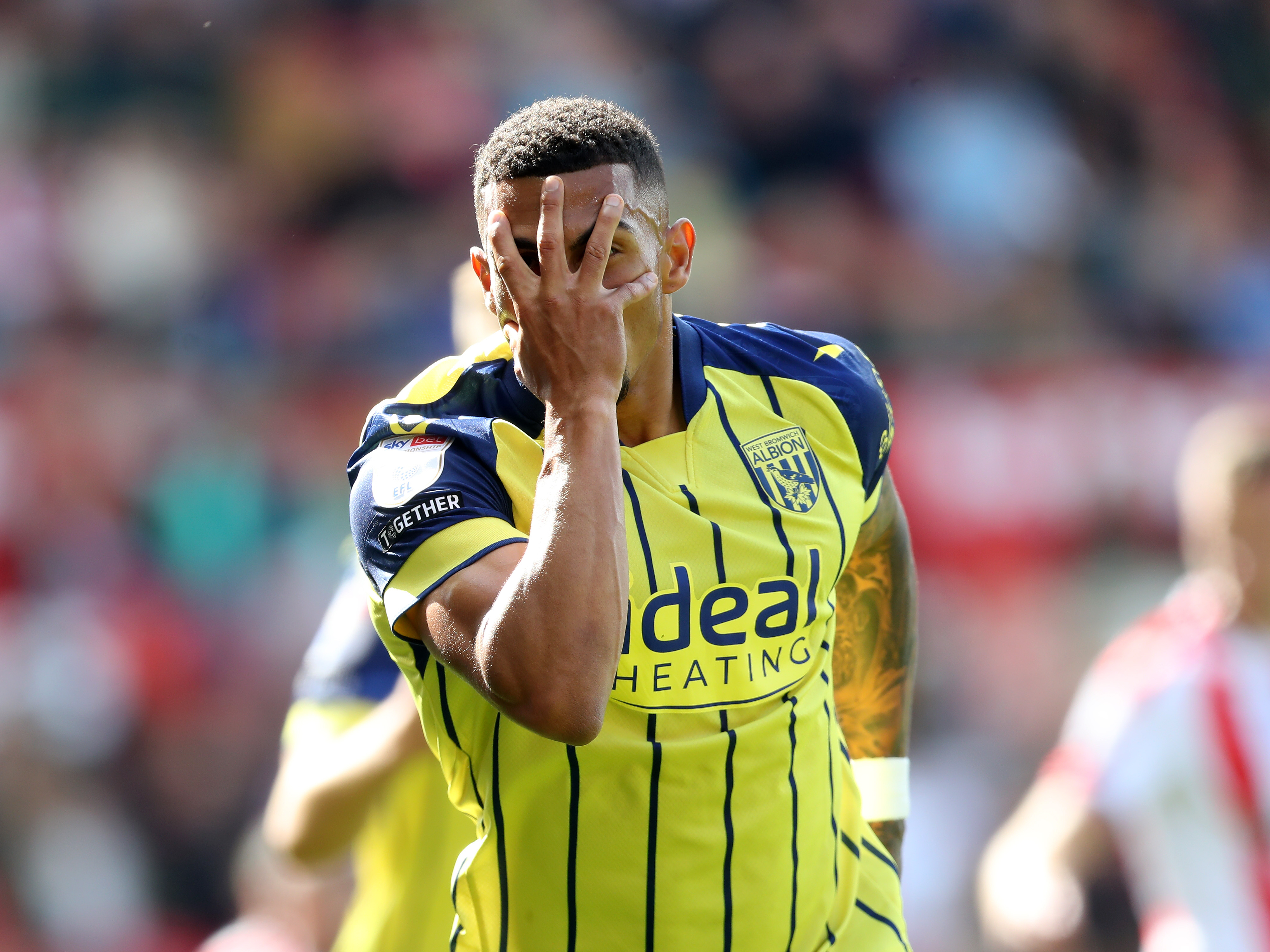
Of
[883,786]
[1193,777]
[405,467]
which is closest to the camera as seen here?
[405,467]

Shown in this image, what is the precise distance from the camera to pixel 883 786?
2.63 metres

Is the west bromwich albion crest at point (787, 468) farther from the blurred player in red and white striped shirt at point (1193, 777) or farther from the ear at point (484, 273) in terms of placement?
the blurred player in red and white striped shirt at point (1193, 777)

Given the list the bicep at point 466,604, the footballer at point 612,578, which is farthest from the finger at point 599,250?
the bicep at point 466,604

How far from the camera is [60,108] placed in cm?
674

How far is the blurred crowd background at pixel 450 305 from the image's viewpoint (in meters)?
5.61

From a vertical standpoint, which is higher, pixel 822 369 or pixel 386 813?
pixel 822 369

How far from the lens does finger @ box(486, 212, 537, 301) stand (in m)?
1.84

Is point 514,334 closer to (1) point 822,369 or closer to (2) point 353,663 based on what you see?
(1) point 822,369

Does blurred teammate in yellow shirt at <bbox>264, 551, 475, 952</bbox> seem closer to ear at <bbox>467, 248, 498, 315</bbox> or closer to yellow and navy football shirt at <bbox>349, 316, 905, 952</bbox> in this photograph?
yellow and navy football shirt at <bbox>349, 316, 905, 952</bbox>

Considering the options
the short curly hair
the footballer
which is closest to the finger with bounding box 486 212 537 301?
the footballer

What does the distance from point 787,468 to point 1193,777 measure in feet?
6.02

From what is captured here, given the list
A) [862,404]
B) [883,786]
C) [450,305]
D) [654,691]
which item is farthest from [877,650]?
[450,305]

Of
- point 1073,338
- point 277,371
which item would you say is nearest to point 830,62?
point 1073,338

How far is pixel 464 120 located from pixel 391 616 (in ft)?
17.7
